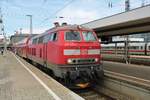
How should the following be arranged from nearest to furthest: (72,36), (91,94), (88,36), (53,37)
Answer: (91,94) → (72,36) → (88,36) → (53,37)

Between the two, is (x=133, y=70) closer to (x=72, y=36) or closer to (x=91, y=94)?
(x=91, y=94)

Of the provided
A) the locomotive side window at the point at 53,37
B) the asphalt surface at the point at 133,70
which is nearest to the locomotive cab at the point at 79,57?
the locomotive side window at the point at 53,37

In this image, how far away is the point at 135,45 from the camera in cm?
4797

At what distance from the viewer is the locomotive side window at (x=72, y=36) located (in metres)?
12.9

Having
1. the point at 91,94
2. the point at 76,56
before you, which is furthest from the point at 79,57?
the point at 91,94

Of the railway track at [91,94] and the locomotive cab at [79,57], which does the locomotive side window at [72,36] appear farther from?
the railway track at [91,94]

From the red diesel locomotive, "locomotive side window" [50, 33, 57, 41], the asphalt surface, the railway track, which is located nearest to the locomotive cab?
the red diesel locomotive

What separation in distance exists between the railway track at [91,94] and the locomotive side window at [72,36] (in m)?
2.40

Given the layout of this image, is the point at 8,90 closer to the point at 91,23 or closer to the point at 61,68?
the point at 61,68

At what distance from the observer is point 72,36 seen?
13062 mm

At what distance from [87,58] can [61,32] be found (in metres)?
1.64

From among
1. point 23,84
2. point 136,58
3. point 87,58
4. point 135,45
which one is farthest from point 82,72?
point 135,45

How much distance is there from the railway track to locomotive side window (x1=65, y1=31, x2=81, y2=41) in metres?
2.40

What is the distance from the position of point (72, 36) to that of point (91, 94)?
2.72 metres
